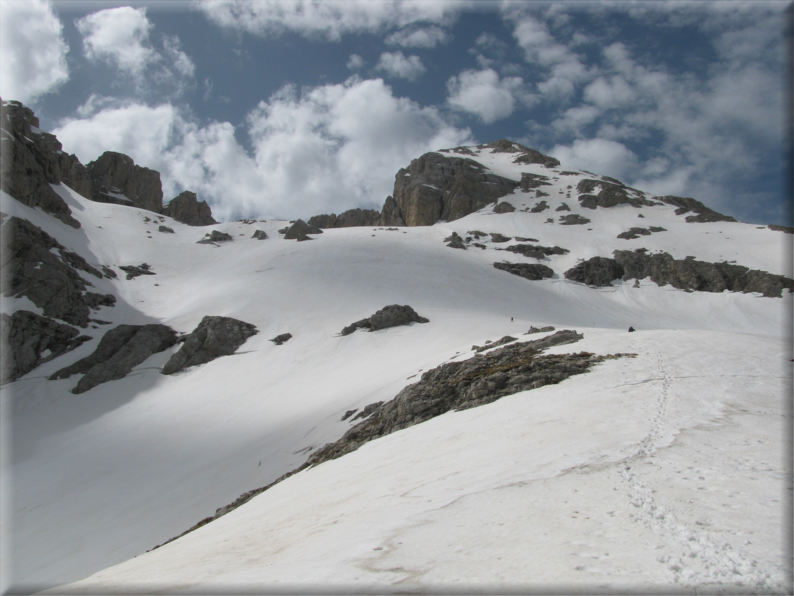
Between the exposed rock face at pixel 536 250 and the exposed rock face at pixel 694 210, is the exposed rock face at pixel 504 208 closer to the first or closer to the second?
the exposed rock face at pixel 536 250

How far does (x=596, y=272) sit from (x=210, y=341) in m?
53.1

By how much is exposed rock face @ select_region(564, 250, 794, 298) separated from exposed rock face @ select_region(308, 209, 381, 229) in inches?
2318

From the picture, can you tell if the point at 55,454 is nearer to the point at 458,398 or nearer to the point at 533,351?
the point at 458,398

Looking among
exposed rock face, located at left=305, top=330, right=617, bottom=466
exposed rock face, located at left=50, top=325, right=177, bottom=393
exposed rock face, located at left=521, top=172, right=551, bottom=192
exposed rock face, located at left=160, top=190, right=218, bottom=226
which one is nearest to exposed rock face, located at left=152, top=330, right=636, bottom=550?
exposed rock face, located at left=305, top=330, right=617, bottom=466

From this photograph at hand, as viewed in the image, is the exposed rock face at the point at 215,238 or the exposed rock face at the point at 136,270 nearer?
the exposed rock face at the point at 136,270

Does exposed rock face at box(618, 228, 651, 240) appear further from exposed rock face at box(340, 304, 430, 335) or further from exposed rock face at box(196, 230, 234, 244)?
exposed rock face at box(196, 230, 234, 244)

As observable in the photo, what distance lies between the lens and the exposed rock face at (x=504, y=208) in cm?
9106

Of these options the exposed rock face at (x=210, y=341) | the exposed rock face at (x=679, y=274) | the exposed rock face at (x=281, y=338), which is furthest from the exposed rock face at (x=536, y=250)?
the exposed rock face at (x=210, y=341)

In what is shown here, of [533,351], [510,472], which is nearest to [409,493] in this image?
[510,472]

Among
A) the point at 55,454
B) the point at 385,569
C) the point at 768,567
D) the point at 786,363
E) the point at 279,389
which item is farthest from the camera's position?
the point at 279,389

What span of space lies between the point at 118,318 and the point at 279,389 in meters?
27.2

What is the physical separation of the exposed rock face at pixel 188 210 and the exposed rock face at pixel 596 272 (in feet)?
282

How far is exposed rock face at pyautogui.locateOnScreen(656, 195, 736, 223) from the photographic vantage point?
7512cm

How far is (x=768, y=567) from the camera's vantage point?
3180 mm
